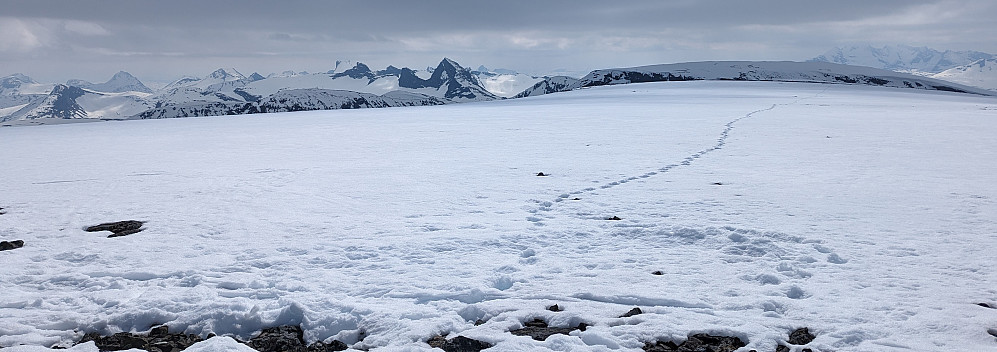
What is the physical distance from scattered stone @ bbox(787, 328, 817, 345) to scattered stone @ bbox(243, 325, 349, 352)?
447cm

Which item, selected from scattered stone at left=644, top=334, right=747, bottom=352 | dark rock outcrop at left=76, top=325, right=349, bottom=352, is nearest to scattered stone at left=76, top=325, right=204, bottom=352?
dark rock outcrop at left=76, top=325, right=349, bottom=352

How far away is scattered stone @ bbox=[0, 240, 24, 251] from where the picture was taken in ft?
31.0

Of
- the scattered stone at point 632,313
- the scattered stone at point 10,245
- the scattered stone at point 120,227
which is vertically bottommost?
the scattered stone at point 632,313

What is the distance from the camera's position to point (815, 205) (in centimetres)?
1159

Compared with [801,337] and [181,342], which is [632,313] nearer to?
[801,337]

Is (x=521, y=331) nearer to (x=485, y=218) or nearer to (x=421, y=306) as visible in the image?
(x=421, y=306)

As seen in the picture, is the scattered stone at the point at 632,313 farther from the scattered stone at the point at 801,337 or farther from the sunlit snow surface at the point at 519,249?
the scattered stone at the point at 801,337

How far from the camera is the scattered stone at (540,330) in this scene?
6.38 meters

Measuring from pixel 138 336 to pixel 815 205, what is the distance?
11.0 meters

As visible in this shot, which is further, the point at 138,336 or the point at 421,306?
the point at 421,306

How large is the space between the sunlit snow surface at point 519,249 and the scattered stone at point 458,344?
11 centimetres

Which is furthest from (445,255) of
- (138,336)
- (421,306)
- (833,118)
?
(833,118)

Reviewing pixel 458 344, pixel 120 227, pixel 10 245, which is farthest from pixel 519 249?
pixel 10 245

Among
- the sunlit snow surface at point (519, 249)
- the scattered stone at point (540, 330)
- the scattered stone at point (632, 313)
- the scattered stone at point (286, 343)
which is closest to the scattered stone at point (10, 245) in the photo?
the sunlit snow surface at point (519, 249)
